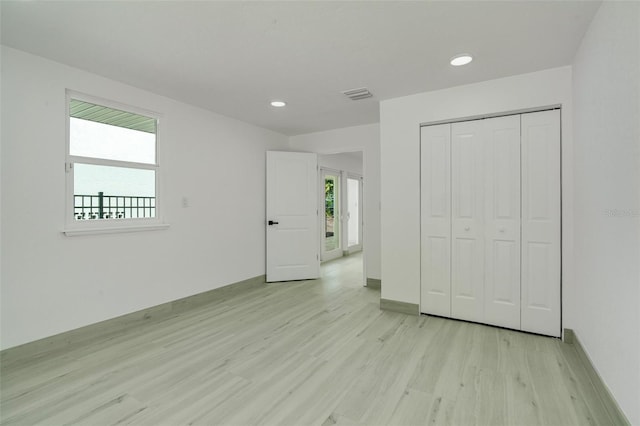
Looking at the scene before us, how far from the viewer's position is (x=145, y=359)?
257 cm

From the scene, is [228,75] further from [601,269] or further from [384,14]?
[601,269]

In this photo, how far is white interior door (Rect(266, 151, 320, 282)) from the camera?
16.9 ft

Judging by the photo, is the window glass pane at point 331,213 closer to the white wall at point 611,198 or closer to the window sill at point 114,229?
the window sill at point 114,229

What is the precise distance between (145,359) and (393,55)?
3267 millimetres

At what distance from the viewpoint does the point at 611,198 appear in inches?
73.0

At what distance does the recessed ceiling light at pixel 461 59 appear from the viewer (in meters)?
2.62

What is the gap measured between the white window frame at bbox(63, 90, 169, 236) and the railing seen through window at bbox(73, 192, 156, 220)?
0.04 meters

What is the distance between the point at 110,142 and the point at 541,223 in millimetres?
4320

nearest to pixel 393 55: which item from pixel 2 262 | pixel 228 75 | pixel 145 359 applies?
pixel 228 75

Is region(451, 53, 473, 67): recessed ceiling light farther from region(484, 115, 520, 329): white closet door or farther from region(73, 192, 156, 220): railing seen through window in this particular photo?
region(73, 192, 156, 220): railing seen through window

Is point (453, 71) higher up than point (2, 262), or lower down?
higher up

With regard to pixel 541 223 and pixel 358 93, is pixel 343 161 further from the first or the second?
pixel 541 223

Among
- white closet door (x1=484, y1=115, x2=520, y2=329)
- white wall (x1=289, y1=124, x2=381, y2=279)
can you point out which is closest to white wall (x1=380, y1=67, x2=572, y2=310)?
white closet door (x1=484, y1=115, x2=520, y2=329)

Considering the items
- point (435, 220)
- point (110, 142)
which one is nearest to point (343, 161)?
point (435, 220)
